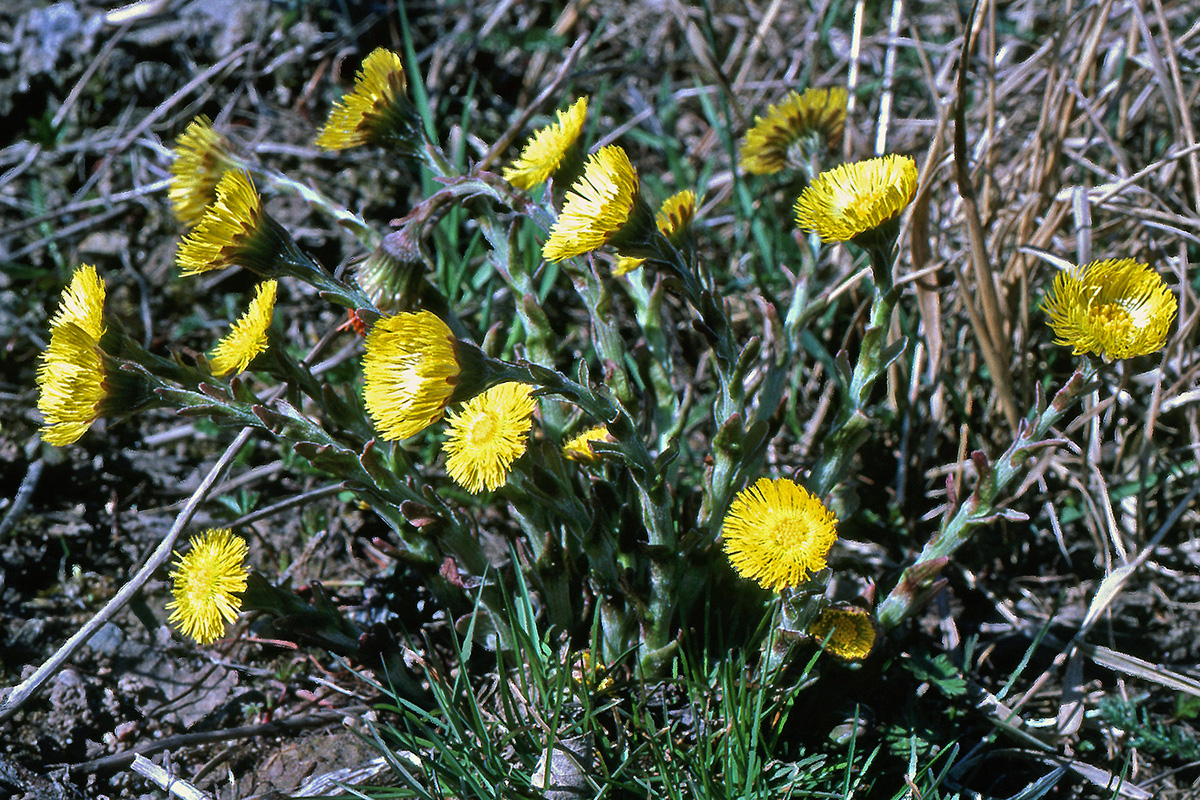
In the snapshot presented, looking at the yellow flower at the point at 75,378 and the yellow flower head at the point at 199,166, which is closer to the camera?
the yellow flower at the point at 75,378

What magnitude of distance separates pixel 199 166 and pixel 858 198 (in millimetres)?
1136

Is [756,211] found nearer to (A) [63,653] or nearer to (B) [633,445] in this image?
(B) [633,445]

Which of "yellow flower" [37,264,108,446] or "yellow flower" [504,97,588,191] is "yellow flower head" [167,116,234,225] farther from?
"yellow flower" [504,97,588,191]

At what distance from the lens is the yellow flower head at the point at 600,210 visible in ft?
3.75

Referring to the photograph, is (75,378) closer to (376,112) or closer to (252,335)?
(252,335)

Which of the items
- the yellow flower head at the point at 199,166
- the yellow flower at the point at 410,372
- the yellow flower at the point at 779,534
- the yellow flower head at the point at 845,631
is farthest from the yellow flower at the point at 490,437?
the yellow flower head at the point at 199,166

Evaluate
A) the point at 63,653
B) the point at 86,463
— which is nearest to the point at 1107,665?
the point at 63,653

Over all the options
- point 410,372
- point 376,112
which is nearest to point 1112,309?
point 410,372

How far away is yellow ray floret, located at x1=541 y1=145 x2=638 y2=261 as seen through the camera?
114 centimetres

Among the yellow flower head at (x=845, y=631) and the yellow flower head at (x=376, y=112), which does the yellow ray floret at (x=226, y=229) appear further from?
the yellow flower head at (x=845, y=631)

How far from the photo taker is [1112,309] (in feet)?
4.06

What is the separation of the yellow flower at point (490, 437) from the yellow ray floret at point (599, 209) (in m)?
0.21

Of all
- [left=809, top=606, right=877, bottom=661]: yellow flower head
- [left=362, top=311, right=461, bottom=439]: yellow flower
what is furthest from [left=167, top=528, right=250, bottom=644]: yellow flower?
[left=809, top=606, right=877, bottom=661]: yellow flower head

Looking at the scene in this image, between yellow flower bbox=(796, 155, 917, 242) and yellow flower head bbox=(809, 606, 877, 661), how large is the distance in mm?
571
